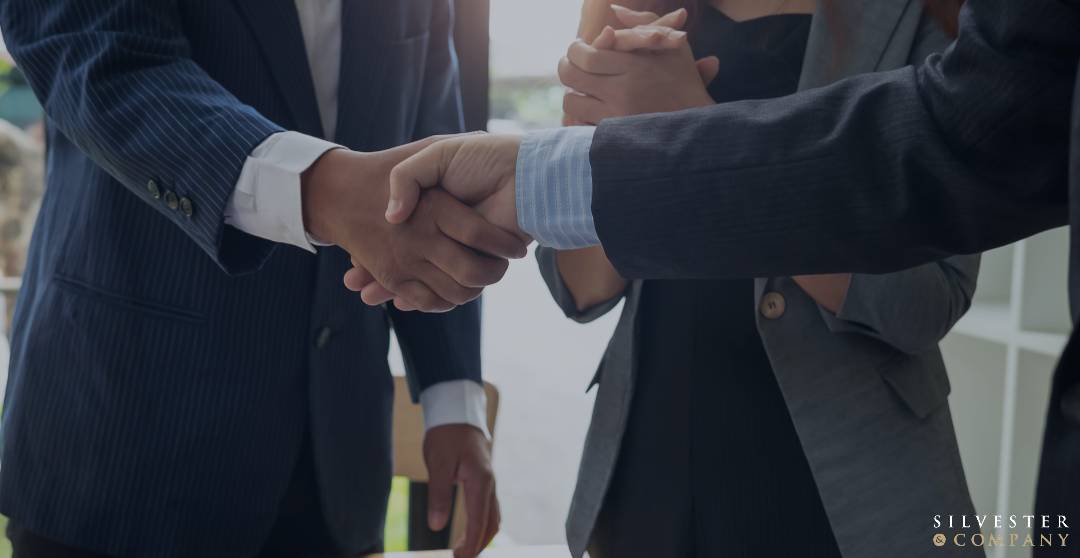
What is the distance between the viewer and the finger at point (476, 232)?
0.99 meters

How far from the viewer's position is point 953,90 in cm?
66

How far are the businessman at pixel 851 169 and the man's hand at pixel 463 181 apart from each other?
0.31ft

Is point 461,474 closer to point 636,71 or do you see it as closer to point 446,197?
point 446,197

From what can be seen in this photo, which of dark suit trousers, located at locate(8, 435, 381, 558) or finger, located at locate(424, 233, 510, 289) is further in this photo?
dark suit trousers, located at locate(8, 435, 381, 558)

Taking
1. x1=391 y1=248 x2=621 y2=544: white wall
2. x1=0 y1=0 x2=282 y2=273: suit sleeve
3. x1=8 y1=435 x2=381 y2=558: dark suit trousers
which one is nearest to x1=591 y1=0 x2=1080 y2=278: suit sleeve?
x1=0 y1=0 x2=282 y2=273: suit sleeve

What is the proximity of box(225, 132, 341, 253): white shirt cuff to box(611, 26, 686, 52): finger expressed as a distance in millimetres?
410

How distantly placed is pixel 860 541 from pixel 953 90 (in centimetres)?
52

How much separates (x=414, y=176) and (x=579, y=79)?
272mm

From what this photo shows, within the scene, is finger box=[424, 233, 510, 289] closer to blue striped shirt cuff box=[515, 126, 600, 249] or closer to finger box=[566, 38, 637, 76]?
blue striped shirt cuff box=[515, 126, 600, 249]

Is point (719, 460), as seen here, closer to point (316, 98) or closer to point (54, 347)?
point (316, 98)

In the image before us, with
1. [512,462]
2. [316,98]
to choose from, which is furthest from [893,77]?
[512,462]

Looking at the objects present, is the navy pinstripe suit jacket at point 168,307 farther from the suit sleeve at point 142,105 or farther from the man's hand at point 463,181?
the man's hand at point 463,181

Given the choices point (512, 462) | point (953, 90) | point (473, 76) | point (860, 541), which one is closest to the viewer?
point (953, 90)

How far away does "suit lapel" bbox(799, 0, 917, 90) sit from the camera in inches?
38.7
